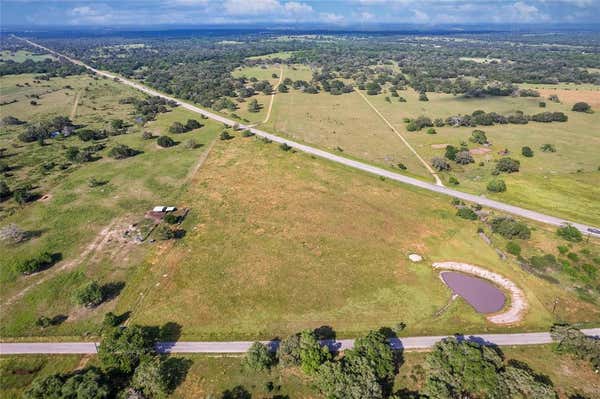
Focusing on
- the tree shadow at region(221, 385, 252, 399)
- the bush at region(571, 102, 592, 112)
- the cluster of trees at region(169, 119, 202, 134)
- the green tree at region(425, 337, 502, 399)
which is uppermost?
the bush at region(571, 102, 592, 112)

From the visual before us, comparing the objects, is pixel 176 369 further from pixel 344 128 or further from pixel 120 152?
pixel 344 128

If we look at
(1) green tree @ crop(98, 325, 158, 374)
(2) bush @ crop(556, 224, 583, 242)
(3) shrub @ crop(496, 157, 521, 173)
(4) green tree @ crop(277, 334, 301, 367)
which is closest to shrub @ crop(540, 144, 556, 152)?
(3) shrub @ crop(496, 157, 521, 173)

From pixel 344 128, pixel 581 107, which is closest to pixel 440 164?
pixel 344 128

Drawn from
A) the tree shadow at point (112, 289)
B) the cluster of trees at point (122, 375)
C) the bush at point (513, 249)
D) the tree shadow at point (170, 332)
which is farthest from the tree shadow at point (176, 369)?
the bush at point (513, 249)

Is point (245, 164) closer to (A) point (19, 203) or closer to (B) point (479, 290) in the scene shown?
(A) point (19, 203)

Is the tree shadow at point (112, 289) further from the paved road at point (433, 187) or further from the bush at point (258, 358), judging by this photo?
the paved road at point (433, 187)

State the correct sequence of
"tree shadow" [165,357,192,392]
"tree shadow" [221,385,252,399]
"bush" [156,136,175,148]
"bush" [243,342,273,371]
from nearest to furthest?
"tree shadow" [221,385,252,399] < "tree shadow" [165,357,192,392] < "bush" [243,342,273,371] < "bush" [156,136,175,148]

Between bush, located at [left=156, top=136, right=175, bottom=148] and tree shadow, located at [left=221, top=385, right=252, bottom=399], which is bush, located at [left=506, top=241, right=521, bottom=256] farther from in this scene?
bush, located at [left=156, top=136, right=175, bottom=148]

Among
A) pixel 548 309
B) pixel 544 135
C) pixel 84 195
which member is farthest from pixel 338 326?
pixel 544 135
